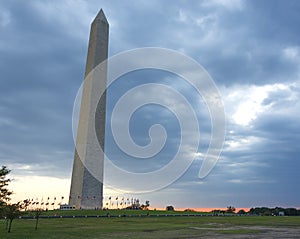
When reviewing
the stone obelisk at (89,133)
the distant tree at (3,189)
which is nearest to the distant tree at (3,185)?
the distant tree at (3,189)

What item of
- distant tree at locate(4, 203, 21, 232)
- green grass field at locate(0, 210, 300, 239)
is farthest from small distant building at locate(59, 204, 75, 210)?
distant tree at locate(4, 203, 21, 232)

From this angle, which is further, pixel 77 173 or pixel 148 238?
pixel 77 173

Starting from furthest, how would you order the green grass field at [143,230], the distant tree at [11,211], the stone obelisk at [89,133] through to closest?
the stone obelisk at [89,133] < the distant tree at [11,211] < the green grass field at [143,230]

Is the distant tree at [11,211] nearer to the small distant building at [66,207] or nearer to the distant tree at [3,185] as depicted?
the distant tree at [3,185]

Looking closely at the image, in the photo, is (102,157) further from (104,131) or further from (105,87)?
(105,87)

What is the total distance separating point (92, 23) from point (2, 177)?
166 ft

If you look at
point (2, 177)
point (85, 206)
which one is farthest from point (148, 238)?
point (85, 206)

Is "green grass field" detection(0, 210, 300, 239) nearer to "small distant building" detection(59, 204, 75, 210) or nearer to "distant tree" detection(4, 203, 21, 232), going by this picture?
"distant tree" detection(4, 203, 21, 232)

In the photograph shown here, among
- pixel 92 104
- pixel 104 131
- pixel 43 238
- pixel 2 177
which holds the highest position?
pixel 92 104

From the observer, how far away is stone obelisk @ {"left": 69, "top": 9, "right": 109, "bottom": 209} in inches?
2547

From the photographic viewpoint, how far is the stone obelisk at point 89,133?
6469 centimetres

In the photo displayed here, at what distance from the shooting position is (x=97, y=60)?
67.4 meters

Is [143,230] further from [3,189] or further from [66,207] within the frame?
[66,207]

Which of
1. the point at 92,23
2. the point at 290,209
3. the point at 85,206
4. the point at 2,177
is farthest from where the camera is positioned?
the point at 290,209
